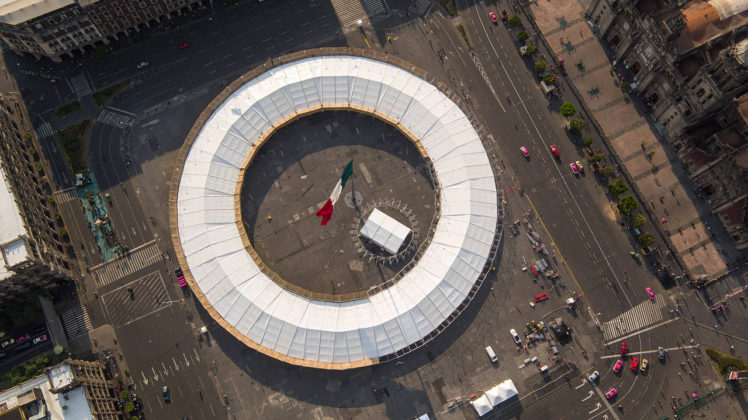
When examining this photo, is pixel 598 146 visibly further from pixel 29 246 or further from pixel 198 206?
pixel 29 246

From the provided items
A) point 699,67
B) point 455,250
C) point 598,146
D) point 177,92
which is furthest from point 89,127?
point 699,67

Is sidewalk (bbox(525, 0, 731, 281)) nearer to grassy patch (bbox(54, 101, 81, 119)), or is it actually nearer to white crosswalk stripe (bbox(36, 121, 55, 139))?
grassy patch (bbox(54, 101, 81, 119))

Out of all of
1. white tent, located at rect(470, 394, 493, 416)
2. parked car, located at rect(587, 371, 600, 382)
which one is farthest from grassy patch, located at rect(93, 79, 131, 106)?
parked car, located at rect(587, 371, 600, 382)

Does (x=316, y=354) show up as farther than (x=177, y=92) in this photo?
No

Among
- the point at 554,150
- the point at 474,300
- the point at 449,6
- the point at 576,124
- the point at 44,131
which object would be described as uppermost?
the point at 44,131

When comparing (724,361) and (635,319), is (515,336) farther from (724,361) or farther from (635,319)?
(724,361)

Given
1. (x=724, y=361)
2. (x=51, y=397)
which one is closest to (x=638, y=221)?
(x=724, y=361)
